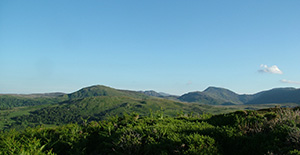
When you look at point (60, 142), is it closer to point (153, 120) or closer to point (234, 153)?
point (153, 120)

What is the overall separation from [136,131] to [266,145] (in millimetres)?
5052

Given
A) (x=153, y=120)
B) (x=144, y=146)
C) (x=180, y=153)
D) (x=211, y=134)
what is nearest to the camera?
(x=180, y=153)

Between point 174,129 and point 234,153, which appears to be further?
point 174,129

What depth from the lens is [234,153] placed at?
7449 mm

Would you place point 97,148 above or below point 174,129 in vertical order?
below

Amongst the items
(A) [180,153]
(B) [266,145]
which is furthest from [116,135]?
(B) [266,145]

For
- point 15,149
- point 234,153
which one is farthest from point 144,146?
point 15,149

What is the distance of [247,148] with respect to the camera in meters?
7.39

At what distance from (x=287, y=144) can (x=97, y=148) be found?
752cm

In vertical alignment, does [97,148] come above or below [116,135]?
below

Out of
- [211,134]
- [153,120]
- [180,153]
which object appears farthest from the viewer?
[153,120]

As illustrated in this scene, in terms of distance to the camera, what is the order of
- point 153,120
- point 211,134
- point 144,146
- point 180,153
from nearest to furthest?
point 180,153
point 144,146
point 211,134
point 153,120

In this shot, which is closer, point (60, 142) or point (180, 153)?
point (180, 153)

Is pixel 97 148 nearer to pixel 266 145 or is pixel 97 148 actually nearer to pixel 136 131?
pixel 136 131
